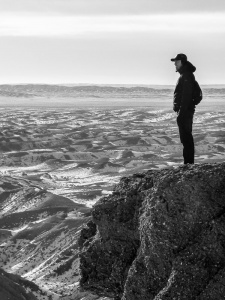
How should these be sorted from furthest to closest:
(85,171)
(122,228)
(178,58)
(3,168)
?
(3,168) → (85,171) → (178,58) → (122,228)

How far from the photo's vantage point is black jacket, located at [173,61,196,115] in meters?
8.16

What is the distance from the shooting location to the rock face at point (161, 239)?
598cm

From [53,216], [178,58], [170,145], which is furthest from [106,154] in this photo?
[178,58]

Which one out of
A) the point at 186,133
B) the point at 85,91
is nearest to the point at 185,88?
the point at 186,133

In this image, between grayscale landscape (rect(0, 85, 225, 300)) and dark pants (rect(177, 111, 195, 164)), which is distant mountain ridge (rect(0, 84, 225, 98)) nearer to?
grayscale landscape (rect(0, 85, 225, 300))

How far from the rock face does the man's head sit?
5.55ft

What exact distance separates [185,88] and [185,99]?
0.55ft

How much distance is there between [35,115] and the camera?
66.3m

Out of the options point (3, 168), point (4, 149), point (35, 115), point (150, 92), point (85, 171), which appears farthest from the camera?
point (150, 92)

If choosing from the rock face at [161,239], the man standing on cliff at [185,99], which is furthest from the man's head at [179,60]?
the rock face at [161,239]

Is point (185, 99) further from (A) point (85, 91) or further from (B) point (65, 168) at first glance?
(A) point (85, 91)

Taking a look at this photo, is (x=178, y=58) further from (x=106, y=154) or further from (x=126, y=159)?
(x=106, y=154)

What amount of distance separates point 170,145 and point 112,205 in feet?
110

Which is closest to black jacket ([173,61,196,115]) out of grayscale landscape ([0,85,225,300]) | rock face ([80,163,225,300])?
rock face ([80,163,225,300])
